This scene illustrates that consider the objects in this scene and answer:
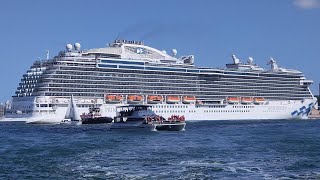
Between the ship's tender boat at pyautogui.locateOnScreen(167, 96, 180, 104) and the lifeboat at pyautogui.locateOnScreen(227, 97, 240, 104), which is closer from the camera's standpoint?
the ship's tender boat at pyautogui.locateOnScreen(167, 96, 180, 104)

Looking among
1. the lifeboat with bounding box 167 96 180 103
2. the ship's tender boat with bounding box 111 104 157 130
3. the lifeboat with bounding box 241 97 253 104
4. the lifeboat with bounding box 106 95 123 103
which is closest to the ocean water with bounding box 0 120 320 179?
the ship's tender boat with bounding box 111 104 157 130

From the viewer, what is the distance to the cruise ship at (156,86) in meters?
117

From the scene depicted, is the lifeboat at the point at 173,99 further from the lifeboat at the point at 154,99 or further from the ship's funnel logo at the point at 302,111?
the ship's funnel logo at the point at 302,111

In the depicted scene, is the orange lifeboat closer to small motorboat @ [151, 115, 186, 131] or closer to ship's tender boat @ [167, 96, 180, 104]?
ship's tender boat @ [167, 96, 180, 104]

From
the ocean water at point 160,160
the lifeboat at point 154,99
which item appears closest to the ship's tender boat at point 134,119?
the ocean water at point 160,160

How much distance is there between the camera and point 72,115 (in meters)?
107

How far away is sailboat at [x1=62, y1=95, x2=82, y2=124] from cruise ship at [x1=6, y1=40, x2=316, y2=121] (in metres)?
2.88

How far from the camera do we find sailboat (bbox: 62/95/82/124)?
350 feet

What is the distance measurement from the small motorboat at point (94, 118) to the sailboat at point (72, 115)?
1.13m

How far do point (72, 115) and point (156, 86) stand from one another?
99.7ft

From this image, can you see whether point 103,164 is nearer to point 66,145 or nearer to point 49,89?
point 66,145

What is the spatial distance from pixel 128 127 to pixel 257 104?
253 feet

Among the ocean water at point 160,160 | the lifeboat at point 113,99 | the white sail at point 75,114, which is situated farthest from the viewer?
the lifeboat at point 113,99

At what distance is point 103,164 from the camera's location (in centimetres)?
3600
